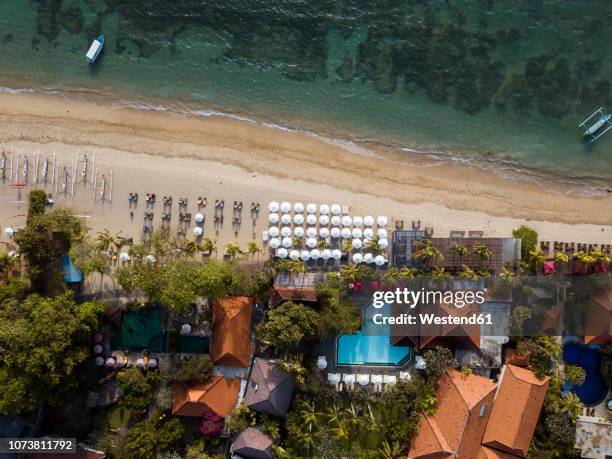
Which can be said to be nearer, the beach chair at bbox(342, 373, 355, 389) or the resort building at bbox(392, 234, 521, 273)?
the beach chair at bbox(342, 373, 355, 389)

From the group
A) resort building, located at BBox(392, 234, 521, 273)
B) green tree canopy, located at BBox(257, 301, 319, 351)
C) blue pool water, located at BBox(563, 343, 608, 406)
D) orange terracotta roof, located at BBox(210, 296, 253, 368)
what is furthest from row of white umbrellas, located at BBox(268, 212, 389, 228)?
blue pool water, located at BBox(563, 343, 608, 406)

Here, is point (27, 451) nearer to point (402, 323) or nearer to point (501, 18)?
point (402, 323)

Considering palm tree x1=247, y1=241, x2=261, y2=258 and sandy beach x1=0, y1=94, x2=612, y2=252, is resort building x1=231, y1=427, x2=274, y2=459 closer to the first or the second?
palm tree x1=247, y1=241, x2=261, y2=258

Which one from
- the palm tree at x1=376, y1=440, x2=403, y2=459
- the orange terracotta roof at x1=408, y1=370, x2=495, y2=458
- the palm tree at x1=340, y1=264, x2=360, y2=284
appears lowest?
the palm tree at x1=376, y1=440, x2=403, y2=459

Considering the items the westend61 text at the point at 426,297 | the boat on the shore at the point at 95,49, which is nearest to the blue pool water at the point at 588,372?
the westend61 text at the point at 426,297

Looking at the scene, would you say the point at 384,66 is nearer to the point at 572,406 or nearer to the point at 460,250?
the point at 460,250

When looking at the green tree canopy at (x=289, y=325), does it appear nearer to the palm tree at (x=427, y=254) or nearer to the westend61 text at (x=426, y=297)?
the westend61 text at (x=426, y=297)

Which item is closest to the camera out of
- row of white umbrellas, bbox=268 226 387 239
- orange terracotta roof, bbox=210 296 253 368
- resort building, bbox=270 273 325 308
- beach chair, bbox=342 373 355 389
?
resort building, bbox=270 273 325 308
